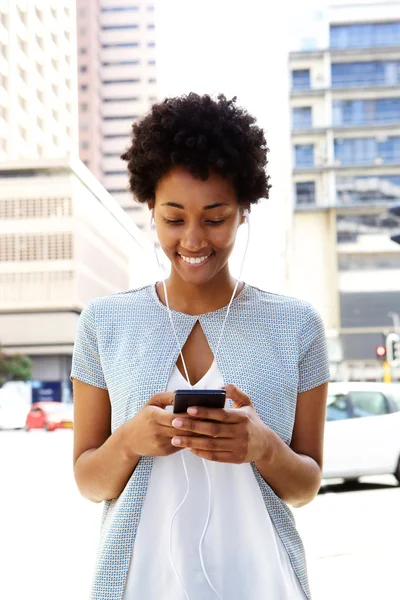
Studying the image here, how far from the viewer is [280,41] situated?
50469mm

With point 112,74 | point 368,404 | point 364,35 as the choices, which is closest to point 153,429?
point 368,404

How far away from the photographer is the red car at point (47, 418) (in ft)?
91.5

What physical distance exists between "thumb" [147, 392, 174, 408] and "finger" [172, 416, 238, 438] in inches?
2.0

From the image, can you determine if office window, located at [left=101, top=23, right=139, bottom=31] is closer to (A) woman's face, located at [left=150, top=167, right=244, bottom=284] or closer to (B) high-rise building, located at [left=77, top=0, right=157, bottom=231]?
(B) high-rise building, located at [left=77, top=0, right=157, bottom=231]

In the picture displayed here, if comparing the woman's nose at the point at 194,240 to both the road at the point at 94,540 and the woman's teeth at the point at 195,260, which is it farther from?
the road at the point at 94,540

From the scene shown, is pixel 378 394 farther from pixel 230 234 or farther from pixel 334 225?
pixel 334 225

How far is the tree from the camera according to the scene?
155 ft

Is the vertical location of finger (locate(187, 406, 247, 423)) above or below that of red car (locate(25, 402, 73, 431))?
above

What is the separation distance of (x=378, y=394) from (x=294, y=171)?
39.9m

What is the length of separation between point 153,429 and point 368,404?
9540 mm

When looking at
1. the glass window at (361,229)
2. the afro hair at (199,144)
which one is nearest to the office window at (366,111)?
the glass window at (361,229)

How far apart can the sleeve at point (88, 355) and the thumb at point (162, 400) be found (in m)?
0.23

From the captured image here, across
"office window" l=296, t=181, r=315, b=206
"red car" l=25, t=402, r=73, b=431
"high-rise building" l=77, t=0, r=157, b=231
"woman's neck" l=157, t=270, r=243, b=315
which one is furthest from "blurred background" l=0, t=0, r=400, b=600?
"woman's neck" l=157, t=270, r=243, b=315

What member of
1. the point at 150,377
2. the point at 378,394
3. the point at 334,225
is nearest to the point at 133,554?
the point at 150,377
